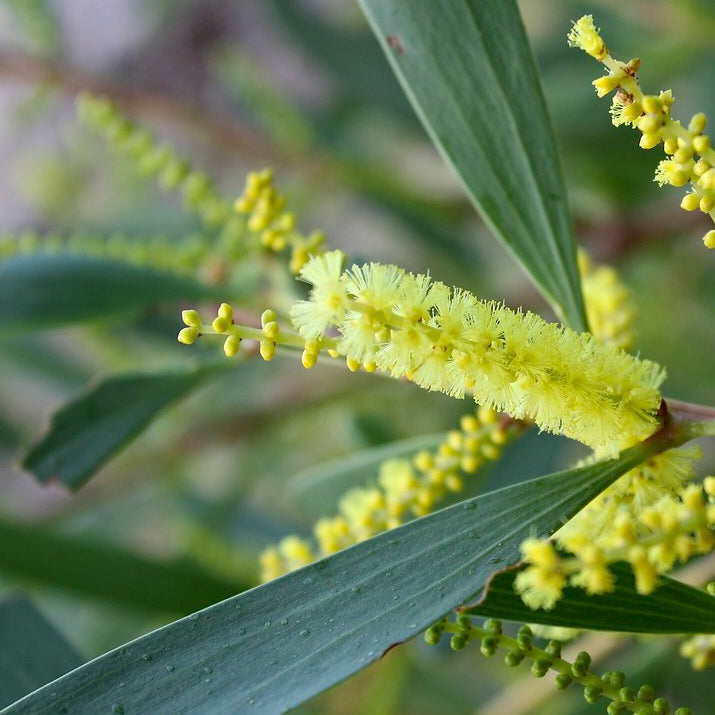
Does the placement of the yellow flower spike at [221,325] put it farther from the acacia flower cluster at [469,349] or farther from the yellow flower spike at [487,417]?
the yellow flower spike at [487,417]

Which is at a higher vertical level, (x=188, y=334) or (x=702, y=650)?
(x=188, y=334)

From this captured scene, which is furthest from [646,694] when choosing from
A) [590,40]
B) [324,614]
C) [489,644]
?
[590,40]

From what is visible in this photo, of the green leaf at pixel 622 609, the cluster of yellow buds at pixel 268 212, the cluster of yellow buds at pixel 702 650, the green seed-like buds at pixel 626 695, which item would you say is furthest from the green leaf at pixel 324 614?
the cluster of yellow buds at pixel 268 212

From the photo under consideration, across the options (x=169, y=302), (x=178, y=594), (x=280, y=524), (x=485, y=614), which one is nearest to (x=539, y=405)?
(x=485, y=614)

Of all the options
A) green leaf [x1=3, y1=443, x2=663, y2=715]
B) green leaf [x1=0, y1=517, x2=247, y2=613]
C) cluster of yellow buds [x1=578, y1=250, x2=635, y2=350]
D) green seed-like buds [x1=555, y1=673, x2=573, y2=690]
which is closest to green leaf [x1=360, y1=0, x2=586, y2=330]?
cluster of yellow buds [x1=578, y1=250, x2=635, y2=350]

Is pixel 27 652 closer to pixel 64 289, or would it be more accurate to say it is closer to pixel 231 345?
pixel 64 289

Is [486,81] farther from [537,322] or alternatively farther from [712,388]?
[712,388]
